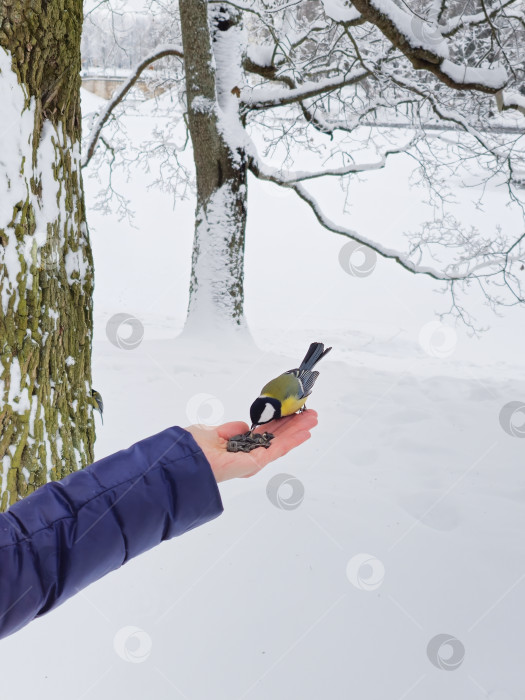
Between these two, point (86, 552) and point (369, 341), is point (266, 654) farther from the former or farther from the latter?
point (369, 341)

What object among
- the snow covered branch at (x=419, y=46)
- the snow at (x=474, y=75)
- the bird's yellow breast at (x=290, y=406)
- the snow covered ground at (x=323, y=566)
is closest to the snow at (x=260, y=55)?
the snow covered ground at (x=323, y=566)

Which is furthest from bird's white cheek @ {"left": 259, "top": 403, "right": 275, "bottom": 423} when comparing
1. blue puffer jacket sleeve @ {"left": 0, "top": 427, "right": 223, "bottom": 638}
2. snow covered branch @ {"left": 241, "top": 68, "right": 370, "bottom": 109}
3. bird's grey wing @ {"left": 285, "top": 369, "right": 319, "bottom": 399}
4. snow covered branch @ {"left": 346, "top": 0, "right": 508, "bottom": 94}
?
snow covered branch @ {"left": 241, "top": 68, "right": 370, "bottom": 109}

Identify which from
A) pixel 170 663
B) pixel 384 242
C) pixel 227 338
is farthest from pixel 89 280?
pixel 384 242

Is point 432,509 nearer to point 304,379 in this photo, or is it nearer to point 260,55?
point 304,379

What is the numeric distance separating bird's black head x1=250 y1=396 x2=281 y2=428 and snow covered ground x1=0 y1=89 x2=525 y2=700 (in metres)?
1.10

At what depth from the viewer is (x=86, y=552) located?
1.04 metres

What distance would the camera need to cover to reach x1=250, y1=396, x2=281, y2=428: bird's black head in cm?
154

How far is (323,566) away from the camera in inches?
102

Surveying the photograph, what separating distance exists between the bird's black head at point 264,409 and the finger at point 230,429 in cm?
9

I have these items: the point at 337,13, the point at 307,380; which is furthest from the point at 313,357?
the point at 337,13

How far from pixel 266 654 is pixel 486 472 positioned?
76.7 inches

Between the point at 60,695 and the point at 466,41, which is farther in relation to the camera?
the point at 466,41

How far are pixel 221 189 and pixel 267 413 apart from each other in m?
5.26

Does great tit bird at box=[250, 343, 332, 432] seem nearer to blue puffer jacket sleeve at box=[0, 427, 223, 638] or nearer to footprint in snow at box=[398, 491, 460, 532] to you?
blue puffer jacket sleeve at box=[0, 427, 223, 638]
